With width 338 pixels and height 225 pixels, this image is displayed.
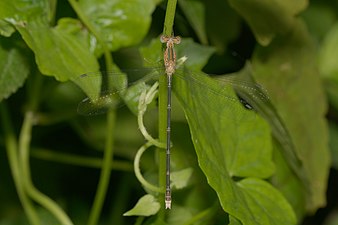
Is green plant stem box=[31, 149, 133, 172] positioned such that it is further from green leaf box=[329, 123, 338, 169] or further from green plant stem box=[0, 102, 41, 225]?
green leaf box=[329, 123, 338, 169]

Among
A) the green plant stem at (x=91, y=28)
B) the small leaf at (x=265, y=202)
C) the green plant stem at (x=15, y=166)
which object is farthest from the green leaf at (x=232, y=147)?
the green plant stem at (x=15, y=166)

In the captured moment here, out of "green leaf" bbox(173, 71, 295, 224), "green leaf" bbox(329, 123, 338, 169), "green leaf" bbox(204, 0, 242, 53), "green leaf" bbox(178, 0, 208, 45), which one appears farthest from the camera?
"green leaf" bbox(329, 123, 338, 169)

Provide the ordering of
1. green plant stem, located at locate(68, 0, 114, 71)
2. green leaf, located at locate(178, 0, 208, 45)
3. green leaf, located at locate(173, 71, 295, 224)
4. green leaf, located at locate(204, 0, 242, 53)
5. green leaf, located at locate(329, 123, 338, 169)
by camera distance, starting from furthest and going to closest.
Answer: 1. green leaf, located at locate(329, 123, 338, 169)
2. green leaf, located at locate(204, 0, 242, 53)
3. green leaf, located at locate(178, 0, 208, 45)
4. green plant stem, located at locate(68, 0, 114, 71)
5. green leaf, located at locate(173, 71, 295, 224)

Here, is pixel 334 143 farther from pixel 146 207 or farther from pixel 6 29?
pixel 6 29

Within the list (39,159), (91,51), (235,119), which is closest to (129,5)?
(91,51)

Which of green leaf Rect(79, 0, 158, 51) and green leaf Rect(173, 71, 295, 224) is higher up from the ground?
green leaf Rect(79, 0, 158, 51)

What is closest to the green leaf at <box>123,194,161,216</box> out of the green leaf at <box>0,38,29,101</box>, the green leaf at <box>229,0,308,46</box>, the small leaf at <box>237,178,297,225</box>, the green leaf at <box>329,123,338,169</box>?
the small leaf at <box>237,178,297,225</box>

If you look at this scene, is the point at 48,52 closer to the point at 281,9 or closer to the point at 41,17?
the point at 41,17
